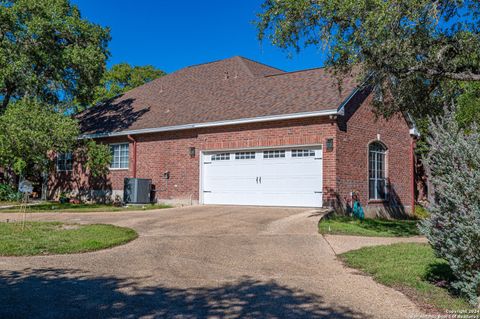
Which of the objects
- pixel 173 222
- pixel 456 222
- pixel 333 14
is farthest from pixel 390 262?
pixel 173 222

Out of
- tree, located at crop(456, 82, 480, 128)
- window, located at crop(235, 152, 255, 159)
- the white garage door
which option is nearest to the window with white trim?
the white garage door

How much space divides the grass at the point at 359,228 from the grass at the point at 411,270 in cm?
213

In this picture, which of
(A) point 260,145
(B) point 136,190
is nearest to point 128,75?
(B) point 136,190

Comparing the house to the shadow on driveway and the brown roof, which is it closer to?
the brown roof

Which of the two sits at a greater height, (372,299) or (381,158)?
(381,158)

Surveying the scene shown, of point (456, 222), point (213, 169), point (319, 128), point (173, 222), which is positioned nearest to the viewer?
point (456, 222)

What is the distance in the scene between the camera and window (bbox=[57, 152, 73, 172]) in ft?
76.0

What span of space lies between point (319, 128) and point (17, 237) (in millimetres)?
9727

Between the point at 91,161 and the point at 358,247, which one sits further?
the point at 91,161

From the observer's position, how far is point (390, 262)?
7.73 m

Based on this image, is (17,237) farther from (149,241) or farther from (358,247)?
(358,247)

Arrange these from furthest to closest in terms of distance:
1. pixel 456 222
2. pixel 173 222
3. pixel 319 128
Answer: pixel 319 128, pixel 173 222, pixel 456 222

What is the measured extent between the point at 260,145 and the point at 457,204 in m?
11.4

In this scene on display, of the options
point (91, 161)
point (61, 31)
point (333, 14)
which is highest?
point (61, 31)
